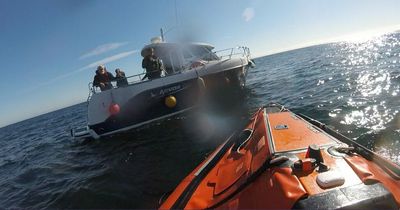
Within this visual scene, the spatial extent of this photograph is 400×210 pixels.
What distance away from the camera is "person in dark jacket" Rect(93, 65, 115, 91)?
35.9ft

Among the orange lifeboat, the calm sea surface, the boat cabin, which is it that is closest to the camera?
the orange lifeboat

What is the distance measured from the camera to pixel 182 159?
23.6ft

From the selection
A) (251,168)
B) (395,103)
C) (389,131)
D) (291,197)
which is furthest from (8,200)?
(395,103)

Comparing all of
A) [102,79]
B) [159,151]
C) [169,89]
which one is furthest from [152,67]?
[159,151]

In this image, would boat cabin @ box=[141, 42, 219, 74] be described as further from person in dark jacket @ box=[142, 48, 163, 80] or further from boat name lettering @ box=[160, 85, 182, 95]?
boat name lettering @ box=[160, 85, 182, 95]

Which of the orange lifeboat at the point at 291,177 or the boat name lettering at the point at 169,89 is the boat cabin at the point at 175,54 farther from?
the orange lifeboat at the point at 291,177

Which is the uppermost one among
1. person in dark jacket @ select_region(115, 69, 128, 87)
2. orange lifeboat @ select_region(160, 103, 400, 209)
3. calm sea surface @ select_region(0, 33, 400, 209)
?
person in dark jacket @ select_region(115, 69, 128, 87)

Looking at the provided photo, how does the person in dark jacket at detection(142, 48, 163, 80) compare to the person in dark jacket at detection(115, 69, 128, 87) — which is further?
the person in dark jacket at detection(142, 48, 163, 80)

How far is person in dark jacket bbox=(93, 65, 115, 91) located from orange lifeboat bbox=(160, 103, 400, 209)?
26.0ft

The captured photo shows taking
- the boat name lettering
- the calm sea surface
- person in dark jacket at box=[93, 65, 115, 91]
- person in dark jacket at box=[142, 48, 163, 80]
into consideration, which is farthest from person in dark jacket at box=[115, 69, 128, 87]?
the calm sea surface

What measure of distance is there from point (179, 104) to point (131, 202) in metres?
6.83

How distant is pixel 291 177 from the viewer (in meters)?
2.54

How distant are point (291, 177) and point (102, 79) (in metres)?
9.90

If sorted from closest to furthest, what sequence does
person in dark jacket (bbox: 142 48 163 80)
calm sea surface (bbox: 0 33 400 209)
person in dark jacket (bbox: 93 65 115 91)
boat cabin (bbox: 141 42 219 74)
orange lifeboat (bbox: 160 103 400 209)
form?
orange lifeboat (bbox: 160 103 400 209), calm sea surface (bbox: 0 33 400 209), person in dark jacket (bbox: 93 65 115 91), person in dark jacket (bbox: 142 48 163 80), boat cabin (bbox: 141 42 219 74)
